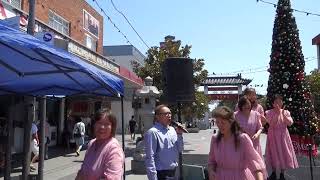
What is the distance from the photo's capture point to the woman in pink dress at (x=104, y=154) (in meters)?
4.23

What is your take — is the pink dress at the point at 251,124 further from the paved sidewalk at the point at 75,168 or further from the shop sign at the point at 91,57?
the shop sign at the point at 91,57

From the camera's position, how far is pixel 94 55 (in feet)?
73.7

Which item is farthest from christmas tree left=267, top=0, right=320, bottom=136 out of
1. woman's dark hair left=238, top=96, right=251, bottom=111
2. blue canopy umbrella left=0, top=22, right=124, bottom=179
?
blue canopy umbrella left=0, top=22, right=124, bottom=179

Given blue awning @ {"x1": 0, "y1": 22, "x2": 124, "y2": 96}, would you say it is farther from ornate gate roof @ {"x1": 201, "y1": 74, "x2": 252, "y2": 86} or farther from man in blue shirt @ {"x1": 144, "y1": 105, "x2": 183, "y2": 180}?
ornate gate roof @ {"x1": 201, "y1": 74, "x2": 252, "y2": 86}

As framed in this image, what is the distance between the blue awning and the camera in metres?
5.38

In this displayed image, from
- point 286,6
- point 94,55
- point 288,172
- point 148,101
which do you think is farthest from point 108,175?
point 94,55

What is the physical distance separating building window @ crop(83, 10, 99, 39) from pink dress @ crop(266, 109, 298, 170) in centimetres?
2072

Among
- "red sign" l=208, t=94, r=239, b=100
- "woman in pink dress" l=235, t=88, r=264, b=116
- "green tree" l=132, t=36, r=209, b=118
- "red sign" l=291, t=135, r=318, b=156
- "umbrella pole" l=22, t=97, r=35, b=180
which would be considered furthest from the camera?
"red sign" l=208, t=94, r=239, b=100

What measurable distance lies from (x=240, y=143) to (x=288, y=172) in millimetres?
7104

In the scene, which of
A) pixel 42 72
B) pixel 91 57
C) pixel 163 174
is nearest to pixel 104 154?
pixel 163 174

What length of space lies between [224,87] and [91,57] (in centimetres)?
5164

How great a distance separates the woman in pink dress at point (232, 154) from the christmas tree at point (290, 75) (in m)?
9.25

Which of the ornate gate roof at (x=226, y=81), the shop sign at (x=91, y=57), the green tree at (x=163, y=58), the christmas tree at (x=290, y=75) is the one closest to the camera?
the christmas tree at (x=290, y=75)

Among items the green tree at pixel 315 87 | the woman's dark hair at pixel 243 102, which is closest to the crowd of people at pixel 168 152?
the woman's dark hair at pixel 243 102
